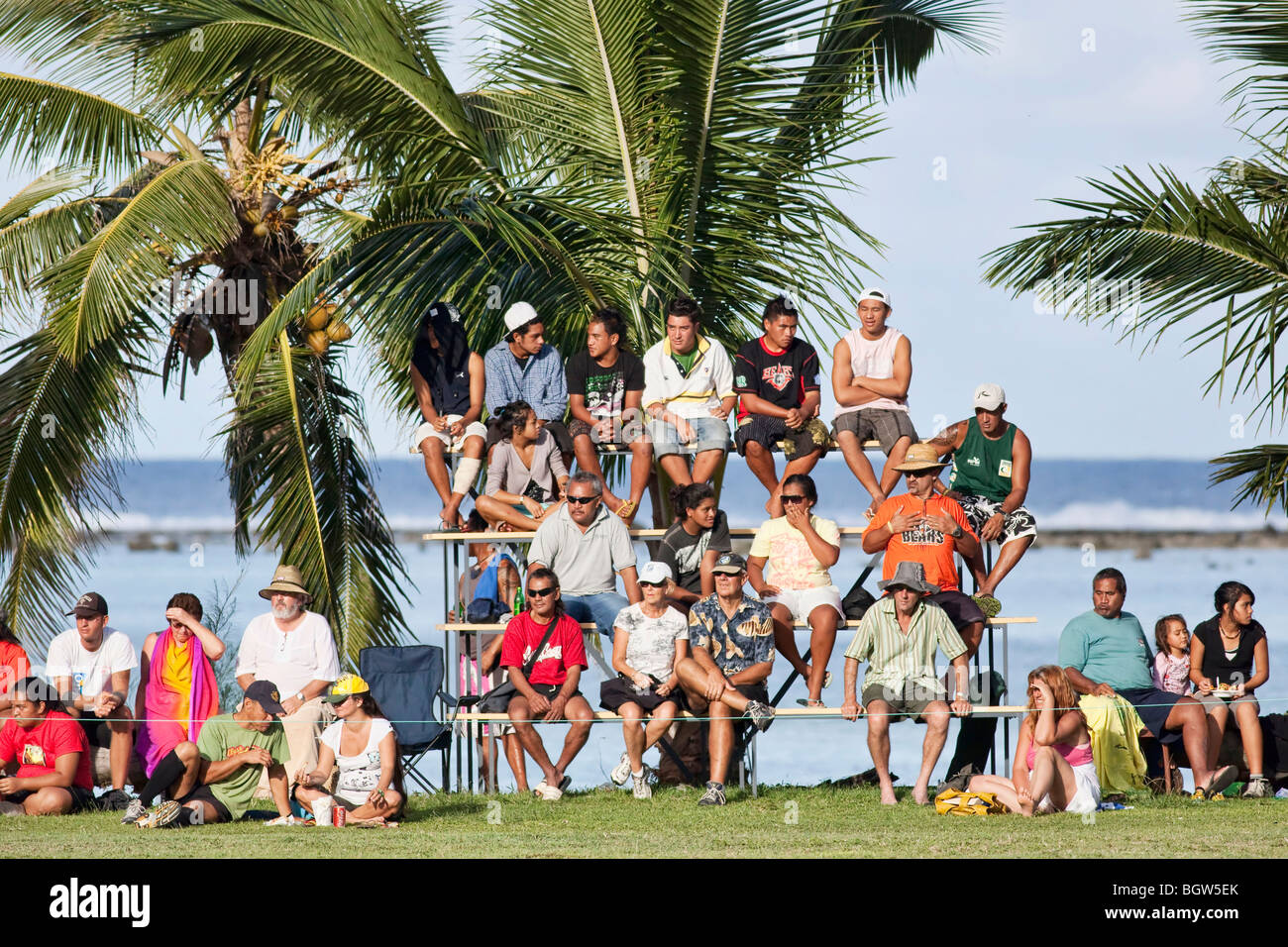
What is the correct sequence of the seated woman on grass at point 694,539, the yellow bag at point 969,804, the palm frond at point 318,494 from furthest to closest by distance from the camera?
the palm frond at point 318,494
the seated woman on grass at point 694,539
the yellow bag at point 969,804

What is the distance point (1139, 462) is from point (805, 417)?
211ft

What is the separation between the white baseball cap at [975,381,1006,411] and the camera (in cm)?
1113

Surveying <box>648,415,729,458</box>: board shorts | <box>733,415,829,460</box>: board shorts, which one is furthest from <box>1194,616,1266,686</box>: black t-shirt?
<box>648,415,729,458</box>: board shorts

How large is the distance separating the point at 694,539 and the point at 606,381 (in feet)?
4.83

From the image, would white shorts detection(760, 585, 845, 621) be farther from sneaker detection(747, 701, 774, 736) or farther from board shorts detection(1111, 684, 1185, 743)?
board shorts detection(1111, 684, 1185, 743)

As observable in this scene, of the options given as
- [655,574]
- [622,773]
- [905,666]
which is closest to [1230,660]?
[905,666]

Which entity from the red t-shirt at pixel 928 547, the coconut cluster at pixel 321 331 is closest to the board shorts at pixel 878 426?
the red t-shirt at pixel 928 547

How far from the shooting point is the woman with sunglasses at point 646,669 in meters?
9.98

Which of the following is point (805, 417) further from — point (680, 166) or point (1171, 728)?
point (1171, 728)

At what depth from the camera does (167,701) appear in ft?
33.3

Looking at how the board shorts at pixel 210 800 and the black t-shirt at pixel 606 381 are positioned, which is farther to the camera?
the black t-shirt at pixel 606 381

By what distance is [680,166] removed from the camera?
1238 centimetres

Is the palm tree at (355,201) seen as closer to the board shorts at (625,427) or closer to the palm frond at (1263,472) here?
the board shorts at (625,427)

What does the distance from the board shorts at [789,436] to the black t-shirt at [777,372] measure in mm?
149
